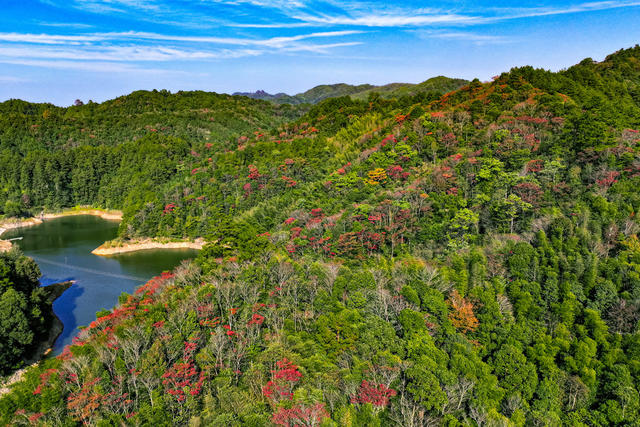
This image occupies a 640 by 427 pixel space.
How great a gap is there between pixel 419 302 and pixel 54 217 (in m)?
79.1

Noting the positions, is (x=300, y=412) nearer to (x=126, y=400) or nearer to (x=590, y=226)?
(x=126, y=400)

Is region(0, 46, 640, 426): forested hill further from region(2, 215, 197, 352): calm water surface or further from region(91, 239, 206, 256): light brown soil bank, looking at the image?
region(91, 239, 206, 256): light brown soil bank

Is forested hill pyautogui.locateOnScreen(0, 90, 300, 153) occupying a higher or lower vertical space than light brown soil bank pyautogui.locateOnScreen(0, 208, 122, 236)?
higher

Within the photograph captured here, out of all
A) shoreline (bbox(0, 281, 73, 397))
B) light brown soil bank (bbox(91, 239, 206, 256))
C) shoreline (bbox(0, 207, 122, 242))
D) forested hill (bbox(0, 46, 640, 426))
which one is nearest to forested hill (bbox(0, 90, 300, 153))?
shoreline (bbox(0, 207, 122, 242))

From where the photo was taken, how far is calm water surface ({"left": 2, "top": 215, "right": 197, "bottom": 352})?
35406mm

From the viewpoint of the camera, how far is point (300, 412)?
15.2m

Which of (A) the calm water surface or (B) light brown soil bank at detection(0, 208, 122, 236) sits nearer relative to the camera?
(A) the calm water surface

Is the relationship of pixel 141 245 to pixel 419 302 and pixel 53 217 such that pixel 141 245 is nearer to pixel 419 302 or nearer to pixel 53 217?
pixel 53 217

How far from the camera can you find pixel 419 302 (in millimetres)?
23406

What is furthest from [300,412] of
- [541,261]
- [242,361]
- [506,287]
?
[541,261]

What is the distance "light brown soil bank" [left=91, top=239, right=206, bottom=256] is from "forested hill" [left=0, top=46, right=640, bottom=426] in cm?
1470

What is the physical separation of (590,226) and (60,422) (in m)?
32.6

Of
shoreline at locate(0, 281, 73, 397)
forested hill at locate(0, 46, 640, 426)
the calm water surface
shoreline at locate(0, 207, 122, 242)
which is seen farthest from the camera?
shoreline at locate(0, 207, 122, 242)

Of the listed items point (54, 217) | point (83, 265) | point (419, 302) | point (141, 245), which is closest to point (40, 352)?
point (83, 265)
